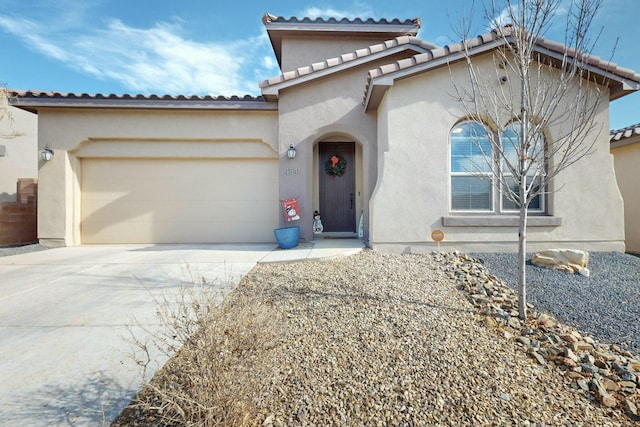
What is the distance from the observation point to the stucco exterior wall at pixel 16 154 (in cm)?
1072

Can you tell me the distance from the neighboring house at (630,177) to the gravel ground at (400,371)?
699 cm

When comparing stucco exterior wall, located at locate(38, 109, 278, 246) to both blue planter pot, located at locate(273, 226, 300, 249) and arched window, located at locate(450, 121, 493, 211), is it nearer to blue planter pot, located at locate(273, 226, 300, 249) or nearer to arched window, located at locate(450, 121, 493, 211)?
blue planter pot, located at locate(273, 226, 300, 249)

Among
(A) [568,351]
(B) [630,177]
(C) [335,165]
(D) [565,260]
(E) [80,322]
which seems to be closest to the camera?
(A) [568,351]

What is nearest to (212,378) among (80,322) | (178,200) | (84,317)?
(80,322)

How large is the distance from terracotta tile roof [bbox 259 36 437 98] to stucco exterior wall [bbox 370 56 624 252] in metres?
2.01

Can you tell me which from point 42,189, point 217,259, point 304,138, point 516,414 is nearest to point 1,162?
point 42,189

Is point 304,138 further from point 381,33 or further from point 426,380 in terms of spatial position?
point 426,380

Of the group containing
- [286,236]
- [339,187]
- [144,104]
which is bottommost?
[286,236]

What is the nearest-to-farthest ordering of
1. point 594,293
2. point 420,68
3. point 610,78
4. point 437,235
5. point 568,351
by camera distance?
point 568,351
point 594,293
point 610,78
point 420,68
point 437,235

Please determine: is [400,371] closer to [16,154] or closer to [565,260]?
[565,260]

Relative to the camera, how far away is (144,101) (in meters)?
7.91

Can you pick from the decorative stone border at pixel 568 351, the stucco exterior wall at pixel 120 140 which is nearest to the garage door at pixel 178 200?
the stucco exterior wall at pixel 120 140

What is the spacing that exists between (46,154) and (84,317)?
6972 millimetres

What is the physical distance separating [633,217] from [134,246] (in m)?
13.3
